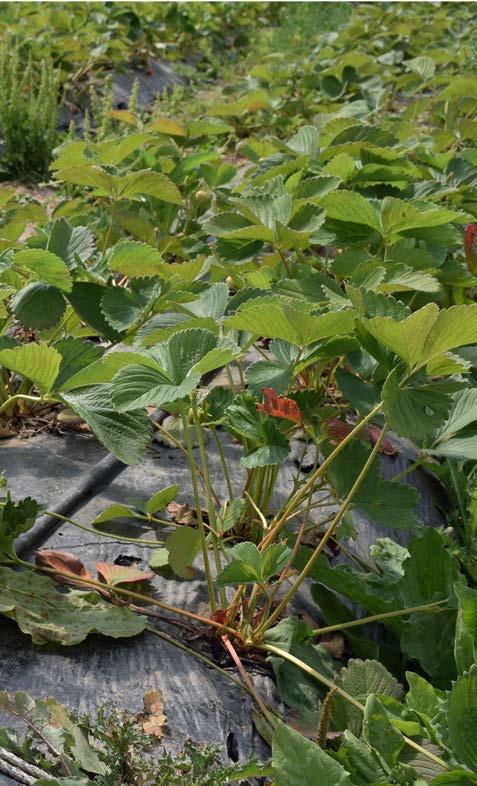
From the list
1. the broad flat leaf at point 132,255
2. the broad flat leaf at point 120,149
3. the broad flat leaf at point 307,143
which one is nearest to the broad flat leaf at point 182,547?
the broad flat leaf at point 132,255

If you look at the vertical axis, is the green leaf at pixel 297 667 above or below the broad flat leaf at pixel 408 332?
below

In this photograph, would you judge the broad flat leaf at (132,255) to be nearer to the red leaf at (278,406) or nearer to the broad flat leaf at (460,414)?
the red leaf at (278,406)

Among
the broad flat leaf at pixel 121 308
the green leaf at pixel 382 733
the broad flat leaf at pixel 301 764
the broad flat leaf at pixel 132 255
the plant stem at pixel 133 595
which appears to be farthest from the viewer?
the broad flat leaf at pixel 132 255

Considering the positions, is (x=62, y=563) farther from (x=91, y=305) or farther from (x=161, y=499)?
(x=91, y=305)

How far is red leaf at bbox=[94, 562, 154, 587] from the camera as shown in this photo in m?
1.61

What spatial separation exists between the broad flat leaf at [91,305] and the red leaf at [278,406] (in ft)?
2.03

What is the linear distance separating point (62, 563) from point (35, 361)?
365 millimetres

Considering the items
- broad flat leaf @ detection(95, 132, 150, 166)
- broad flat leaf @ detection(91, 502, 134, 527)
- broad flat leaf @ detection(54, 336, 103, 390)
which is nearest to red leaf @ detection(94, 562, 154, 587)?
broad flat leaf @ detection(91, 502, 134, 527)

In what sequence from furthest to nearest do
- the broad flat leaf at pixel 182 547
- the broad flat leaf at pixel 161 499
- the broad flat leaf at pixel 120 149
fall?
1. the broad flat leaf at pixel 120 149
2. the broad flat leaf at pixel 161 499
3. the broad flat leaf at pixel 182 547

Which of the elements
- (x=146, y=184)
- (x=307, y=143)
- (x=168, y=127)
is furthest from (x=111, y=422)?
Answer: (x=168, y=127)

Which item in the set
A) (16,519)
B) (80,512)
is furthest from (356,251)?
(16,519)

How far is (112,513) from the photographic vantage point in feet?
5.87

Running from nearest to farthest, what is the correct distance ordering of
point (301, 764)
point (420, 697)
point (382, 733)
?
1. point (301, 764)
2. point (382, 733)
3. point (420, 697)

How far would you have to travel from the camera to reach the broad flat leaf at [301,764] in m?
1.10
